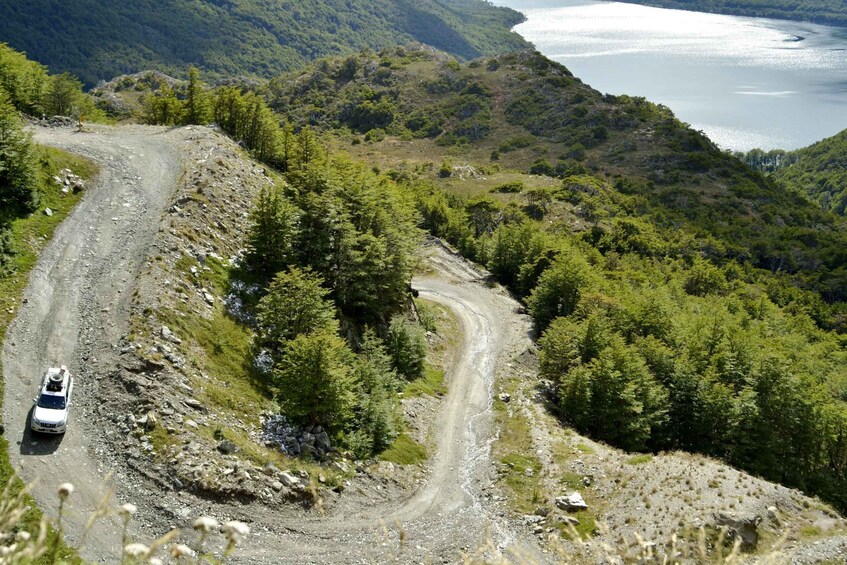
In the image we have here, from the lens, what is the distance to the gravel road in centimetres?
2516

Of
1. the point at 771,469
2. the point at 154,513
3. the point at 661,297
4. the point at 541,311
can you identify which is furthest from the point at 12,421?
the point at 661,297

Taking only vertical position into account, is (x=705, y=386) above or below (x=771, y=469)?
above

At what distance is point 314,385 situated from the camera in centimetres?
3428

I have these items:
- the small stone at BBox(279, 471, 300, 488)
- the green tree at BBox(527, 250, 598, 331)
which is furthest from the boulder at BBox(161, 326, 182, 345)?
the green tree at BBox(527, 250, 598, 331)

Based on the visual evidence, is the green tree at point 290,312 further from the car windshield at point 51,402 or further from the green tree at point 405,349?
the car windshield at point 51,402

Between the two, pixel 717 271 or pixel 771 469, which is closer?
pixel 771 469

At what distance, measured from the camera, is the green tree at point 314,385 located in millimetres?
34281

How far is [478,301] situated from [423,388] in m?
31.4

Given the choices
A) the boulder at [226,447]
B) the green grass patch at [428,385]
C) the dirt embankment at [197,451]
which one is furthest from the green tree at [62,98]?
the boulder at [226,447]

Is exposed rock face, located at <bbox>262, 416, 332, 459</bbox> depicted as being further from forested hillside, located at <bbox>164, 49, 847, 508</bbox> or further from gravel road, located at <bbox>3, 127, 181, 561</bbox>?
forested hillside, located at <bbox>164, 49, 847, 508</bbox>

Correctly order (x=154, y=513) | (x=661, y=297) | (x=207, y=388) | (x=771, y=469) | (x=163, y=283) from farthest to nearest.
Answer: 1. (x=661, y=297)
2. (x=771, y=469)
3. (x=163, y=283)
4. (x=207, y=388)
5. (x=154, y=513)

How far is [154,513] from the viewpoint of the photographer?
25547 mm

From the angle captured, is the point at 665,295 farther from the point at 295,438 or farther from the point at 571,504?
the point at 295,438

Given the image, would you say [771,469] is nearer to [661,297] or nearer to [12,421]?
[661,297]
